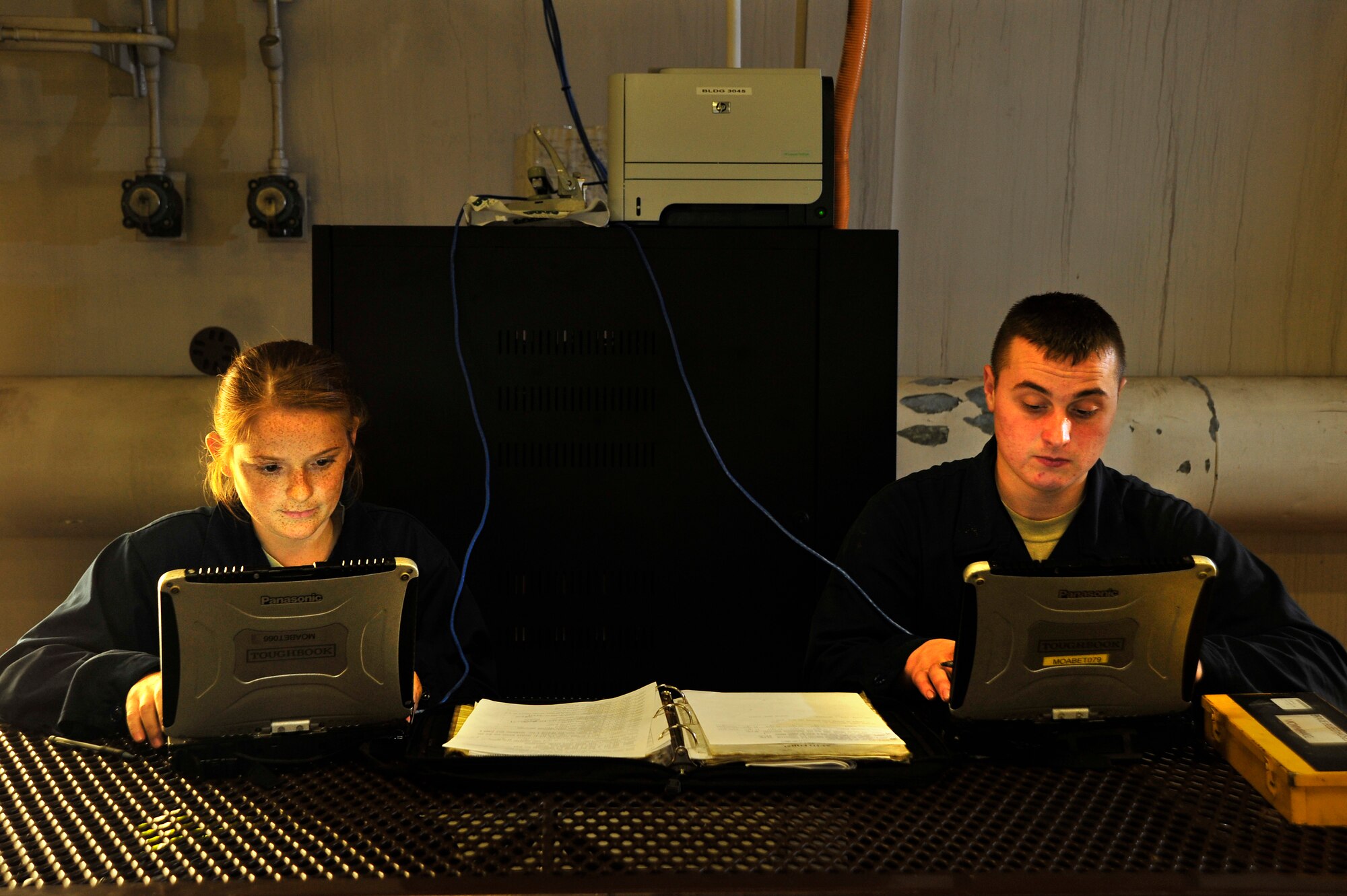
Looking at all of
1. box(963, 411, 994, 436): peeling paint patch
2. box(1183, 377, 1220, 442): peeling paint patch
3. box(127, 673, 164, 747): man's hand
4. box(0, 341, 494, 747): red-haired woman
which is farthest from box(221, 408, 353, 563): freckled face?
box(1183, 377, 1220, 442): peeling paint patch

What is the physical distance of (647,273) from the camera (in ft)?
5.18

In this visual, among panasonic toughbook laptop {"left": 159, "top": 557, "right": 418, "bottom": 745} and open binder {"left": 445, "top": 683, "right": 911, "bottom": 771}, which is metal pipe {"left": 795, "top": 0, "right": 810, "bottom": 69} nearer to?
open binder {"left": 445, "top": 683, "right": 911, "bottom": 771}

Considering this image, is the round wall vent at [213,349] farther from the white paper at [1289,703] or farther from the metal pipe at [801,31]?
the white paper at [1289,703]

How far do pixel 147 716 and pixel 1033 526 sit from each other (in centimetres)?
126

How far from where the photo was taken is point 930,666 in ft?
4.03

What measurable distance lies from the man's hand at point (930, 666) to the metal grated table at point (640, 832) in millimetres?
226

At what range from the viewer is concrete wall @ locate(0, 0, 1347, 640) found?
2.31 m

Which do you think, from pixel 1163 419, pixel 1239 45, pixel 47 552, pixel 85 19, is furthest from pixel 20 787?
pixel 1239 45

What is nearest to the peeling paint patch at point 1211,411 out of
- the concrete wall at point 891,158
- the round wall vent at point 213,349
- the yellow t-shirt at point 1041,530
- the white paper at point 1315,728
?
the concrete wall at point 891,158

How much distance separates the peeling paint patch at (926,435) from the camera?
2.22 m

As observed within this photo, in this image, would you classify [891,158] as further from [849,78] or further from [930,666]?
[930,666]

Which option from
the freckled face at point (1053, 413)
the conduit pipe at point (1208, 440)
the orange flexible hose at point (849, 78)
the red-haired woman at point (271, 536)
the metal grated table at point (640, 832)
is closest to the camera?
the metal grated table at point (640, 832)

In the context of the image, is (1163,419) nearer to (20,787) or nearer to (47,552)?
(20,787)

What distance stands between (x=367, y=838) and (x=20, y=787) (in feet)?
1.17
